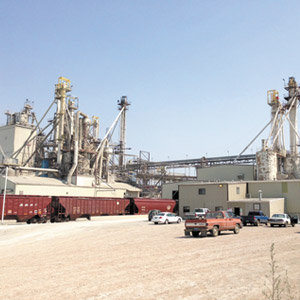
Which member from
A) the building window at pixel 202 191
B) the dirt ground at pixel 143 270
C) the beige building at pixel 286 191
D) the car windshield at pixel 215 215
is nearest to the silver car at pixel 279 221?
the car windshield at pixel 215 215

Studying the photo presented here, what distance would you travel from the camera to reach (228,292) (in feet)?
28.3

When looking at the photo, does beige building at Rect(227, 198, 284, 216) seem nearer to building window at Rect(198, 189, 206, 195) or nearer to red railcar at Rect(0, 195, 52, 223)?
building window at Rect(198, 189, 206, 195)

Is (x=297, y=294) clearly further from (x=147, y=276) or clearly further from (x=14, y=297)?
(x=14, y=297)

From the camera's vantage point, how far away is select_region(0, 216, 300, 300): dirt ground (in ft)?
28.5

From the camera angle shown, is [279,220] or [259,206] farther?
[259,206]

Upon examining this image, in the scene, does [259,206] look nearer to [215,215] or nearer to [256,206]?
[256,206]

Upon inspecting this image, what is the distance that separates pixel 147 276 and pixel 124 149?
68.2 metres

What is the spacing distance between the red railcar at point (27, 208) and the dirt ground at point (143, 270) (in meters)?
16.2

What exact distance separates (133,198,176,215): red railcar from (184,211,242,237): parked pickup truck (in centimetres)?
2594

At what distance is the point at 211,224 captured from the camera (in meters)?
21.6

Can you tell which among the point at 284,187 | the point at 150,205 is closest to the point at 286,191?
the point at 284,187

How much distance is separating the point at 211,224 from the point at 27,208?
2094 centimetres

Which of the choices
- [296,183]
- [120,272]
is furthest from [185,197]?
[120,272]

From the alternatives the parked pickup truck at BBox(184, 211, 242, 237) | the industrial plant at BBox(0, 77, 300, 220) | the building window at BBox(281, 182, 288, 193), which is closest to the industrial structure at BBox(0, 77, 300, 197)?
the industrial plant at BBox(0, 77, 300, 220)
